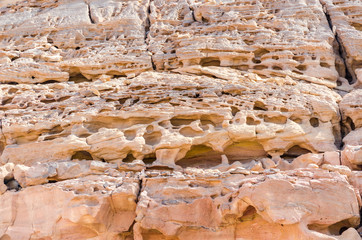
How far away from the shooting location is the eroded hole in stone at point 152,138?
24.7ft

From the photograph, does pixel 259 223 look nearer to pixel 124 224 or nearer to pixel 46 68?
pixel 124 224

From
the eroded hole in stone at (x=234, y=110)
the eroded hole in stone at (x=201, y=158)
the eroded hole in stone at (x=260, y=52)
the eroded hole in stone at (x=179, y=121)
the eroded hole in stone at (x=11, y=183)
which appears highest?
the eroded hole in stone at (x=260, y=52)

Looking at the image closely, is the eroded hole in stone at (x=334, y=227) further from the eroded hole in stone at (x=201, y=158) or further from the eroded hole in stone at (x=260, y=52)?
the eroded hole in stone at (x=260, y=52)

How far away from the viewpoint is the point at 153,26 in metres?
10.4

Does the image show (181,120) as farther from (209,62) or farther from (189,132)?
(209,62)

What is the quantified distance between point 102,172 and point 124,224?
3.74ft

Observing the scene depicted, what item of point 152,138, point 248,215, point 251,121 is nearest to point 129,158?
point 152,138

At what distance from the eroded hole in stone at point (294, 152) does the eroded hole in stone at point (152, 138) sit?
2610mm

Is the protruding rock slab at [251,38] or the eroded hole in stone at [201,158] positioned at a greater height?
the protruding rock slab at [251,38]

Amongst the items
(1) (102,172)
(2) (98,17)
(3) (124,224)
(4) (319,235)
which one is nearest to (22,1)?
(2) (98,17)

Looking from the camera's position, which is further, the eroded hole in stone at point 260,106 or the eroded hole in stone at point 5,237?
the eroded hole in stone at point 260,106

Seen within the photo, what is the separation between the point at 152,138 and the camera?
25.0 ft

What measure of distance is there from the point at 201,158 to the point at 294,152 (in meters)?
1.94

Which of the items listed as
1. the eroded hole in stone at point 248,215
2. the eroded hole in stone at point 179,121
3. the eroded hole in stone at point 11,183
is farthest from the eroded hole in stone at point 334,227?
the eroded hole in stone at point 11,183
